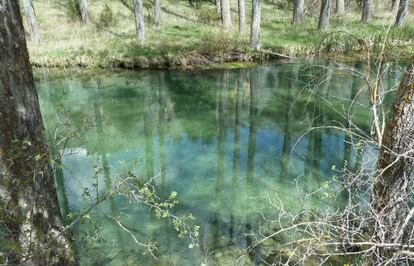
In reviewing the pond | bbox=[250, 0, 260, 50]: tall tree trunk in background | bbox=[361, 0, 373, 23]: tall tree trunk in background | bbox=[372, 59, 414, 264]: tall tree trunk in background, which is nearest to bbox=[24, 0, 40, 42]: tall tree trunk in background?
the pond

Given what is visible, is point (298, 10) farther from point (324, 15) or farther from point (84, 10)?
point (84, 10)

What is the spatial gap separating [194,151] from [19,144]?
5.95 meters

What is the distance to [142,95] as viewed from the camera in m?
13.5

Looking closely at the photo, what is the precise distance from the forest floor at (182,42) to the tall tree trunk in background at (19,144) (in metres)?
11.8

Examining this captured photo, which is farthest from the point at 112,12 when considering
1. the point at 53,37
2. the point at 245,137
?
the point at 245,137

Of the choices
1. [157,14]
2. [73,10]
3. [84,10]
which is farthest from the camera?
[73,10]

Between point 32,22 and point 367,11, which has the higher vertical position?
point 32,22

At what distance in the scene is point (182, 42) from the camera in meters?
17.7

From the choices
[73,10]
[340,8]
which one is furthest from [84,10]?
[340,8]

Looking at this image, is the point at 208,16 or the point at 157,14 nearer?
the point at 157,14

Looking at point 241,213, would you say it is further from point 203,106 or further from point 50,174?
point 203,106

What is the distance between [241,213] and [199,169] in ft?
6.04

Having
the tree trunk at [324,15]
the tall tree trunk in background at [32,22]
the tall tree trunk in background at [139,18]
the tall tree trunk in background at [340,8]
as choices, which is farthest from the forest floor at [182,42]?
the tall tree trunk in background at [340,8]

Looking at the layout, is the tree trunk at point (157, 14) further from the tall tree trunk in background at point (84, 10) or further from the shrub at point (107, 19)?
the tall tree trunk in background at point (84, 10)
